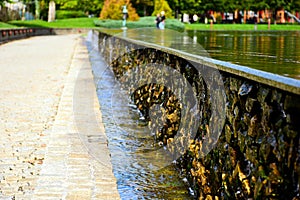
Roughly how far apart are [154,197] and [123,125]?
3421 millimetres

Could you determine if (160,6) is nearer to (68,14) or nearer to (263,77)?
(68,14)

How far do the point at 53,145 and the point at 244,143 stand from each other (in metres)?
3.38

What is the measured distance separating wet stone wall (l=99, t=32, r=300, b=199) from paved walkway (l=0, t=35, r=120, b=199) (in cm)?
79

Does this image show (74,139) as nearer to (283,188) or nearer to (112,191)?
(112,191)

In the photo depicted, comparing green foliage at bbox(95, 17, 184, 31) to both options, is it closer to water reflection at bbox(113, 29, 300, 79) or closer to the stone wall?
the stone wall

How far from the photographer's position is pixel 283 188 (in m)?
3.09

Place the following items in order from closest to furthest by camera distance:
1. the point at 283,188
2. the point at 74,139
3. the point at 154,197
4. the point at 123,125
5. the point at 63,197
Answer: the point at 283,188 < the point at 63,197 < the point at 154,197 < the point at 74,139 < the point at 123,125

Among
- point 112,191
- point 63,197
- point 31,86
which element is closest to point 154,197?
point 112,191

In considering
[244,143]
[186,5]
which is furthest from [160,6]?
[244,143]

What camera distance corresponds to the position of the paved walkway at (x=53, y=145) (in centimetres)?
516

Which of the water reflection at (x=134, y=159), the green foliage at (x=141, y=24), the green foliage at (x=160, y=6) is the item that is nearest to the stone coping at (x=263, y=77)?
the water reflection at (x=134, y=159)

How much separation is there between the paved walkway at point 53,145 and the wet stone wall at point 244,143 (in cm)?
79

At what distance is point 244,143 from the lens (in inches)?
145

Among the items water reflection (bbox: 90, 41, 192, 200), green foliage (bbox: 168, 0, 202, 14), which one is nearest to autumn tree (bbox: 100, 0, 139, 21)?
green foliage (bbox: 168, 0, 202, 14)
